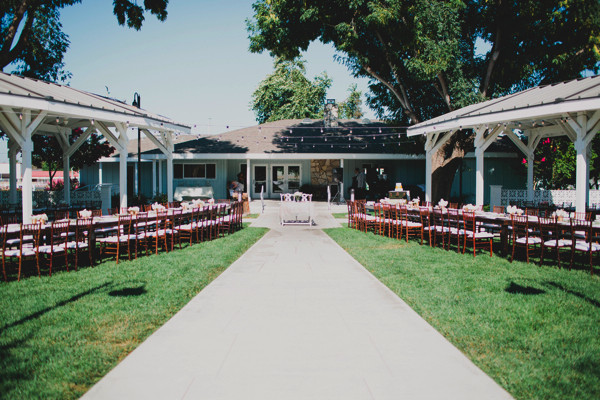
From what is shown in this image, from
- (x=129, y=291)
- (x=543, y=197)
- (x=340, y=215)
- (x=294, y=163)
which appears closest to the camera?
(x=129, y=291)

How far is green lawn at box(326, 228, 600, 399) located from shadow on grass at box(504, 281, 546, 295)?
1 centimetres

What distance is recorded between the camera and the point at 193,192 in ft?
81.1

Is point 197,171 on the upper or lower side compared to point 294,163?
lower

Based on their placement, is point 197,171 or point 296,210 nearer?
point 296,210

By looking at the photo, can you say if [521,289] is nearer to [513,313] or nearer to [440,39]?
[513,313]

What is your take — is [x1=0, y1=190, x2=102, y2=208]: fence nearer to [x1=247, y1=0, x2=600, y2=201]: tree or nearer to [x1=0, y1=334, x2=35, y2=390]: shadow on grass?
[x1=247, y1=0, x2=600, y2=201]: tree

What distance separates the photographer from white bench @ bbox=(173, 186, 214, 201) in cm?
2469

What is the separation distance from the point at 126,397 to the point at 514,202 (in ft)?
58.2

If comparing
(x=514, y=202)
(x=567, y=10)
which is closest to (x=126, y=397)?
(x=514, y=202)

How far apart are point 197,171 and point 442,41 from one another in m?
15.8

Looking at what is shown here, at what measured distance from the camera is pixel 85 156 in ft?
79.2

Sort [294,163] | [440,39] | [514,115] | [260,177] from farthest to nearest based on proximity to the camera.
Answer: [260,177], [294,163], [440,39], [514,115]

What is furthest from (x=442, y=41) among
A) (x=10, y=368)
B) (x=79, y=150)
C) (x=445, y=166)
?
(x=79, y=150)

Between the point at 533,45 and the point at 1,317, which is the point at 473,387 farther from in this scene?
the point at 533,45
